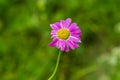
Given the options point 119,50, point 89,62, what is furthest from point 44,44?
point 119,50

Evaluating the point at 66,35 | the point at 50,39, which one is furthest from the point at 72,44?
the point at 50,39

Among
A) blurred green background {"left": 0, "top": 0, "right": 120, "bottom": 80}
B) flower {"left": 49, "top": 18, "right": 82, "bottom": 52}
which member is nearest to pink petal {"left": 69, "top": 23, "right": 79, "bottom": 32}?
flower {"left": 49, "top": 18, "right": 82, "bottom": 52}

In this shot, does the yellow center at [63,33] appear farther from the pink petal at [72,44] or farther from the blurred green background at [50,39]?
the blurred green background at [50,39]

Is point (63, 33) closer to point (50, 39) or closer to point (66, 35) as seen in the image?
point (66, 35)

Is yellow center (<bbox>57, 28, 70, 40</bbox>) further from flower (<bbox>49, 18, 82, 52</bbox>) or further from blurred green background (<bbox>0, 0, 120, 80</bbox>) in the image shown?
blurred green background (<bbox>0, 0, 120, 80</bbox>)

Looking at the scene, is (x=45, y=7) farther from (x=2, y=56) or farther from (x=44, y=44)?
(x=2, y=56)

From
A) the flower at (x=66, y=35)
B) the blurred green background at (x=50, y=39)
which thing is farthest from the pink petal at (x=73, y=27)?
the blurred green background at (x=50, y=39)
